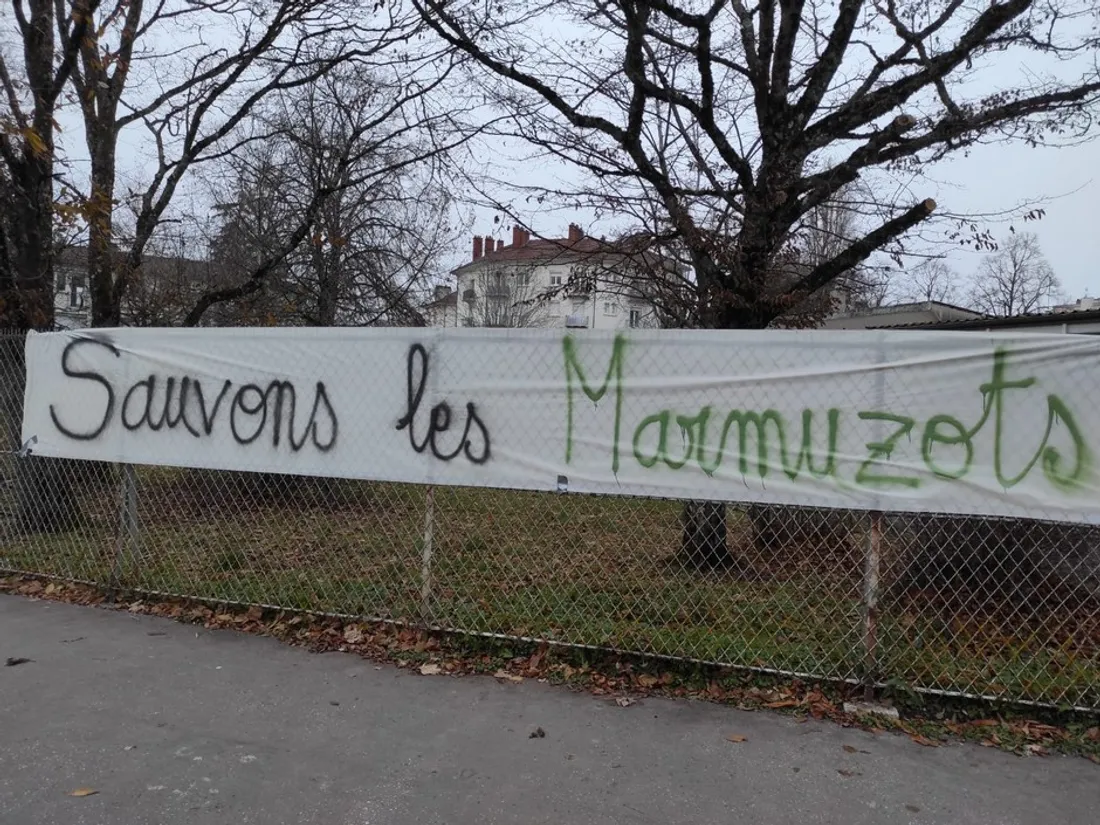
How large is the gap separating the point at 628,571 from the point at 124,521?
3.56m

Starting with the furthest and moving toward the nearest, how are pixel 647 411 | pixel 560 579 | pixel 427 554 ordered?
pixel 560 579 < pixel 427 554 < pixel 647 411

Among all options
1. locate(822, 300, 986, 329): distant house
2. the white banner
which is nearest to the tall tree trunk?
the white banner

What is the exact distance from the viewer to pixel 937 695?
3574 millimetres

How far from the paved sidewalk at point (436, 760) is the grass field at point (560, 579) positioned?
530 millimetres

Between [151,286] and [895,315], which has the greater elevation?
[895,315]

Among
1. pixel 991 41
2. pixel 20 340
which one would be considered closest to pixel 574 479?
pixel 20 340

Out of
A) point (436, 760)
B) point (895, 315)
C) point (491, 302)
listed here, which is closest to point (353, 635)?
point (436, 760)

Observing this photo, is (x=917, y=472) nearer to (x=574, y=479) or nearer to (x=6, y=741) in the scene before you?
(x=574, y=479)

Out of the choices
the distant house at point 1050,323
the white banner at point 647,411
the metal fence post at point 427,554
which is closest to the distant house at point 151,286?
the white banner at point 647,411

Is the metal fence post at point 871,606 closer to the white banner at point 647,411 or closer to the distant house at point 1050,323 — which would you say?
the white banner at point 647,411

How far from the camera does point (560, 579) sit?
5242 mm

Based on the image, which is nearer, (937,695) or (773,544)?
(937,695)

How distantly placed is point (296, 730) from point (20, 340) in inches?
177

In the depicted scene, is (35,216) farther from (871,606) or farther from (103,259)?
(871,606)
